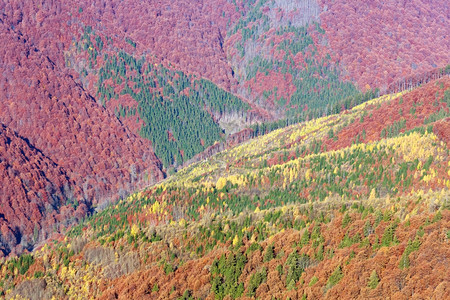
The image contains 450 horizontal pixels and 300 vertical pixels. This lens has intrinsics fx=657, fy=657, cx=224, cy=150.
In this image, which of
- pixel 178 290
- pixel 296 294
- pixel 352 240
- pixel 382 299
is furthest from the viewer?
pixel 178 290

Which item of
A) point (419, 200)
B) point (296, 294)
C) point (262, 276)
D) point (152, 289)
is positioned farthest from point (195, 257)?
point (419, 200)

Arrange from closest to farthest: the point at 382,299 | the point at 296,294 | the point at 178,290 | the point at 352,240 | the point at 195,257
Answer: the point at 382,299, the point at 296,294, the point at 352,240, the point at 178,290, the point at 195,257

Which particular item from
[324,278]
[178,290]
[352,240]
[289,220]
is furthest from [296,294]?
[289,220]

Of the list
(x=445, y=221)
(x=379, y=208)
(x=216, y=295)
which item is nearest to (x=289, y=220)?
(x=379, y=208)

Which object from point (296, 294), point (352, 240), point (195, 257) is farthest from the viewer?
point (195, 257)

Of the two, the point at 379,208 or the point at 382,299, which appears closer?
the point at 382,299

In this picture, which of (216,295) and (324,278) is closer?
(324,278)

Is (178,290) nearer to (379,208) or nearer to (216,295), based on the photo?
(216,295)

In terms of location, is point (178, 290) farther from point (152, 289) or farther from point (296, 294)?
point (296, 294)

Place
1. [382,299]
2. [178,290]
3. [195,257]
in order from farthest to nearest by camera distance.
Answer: [195,257] → [178,290] → [382,299]
